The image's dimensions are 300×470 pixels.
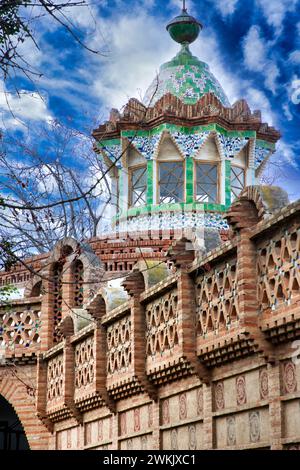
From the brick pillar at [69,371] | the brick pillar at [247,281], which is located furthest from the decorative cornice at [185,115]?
the brick pillar at [247,281]

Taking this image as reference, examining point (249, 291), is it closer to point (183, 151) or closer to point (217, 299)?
point (217, 299)

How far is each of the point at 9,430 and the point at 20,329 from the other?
327cm

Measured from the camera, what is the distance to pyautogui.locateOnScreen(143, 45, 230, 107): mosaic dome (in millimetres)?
20141

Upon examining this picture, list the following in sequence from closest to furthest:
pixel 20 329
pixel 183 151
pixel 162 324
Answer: pixel 162 324, pixel 20 329, pixel 183 151

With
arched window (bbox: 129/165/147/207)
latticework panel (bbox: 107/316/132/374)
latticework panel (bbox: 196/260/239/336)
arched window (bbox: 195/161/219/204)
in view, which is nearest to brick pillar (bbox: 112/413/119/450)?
latticework panel (bbox: 107/316/132/374)

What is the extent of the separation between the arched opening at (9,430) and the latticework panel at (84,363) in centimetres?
501

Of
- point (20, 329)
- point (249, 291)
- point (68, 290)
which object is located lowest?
point (249, 291)

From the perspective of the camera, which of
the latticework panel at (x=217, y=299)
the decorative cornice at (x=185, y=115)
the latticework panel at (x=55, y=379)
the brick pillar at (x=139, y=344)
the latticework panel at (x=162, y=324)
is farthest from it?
the decorative cornice at (x=185, y=115)

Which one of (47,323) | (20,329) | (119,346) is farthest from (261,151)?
(119,346)

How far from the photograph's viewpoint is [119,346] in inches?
498

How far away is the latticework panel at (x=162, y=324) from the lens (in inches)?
422

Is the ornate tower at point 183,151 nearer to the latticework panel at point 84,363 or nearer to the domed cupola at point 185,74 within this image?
the domed cupola at point 185,74

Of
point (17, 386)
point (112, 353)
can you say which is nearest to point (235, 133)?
point (17, 386)

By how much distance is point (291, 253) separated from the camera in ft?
26.6
